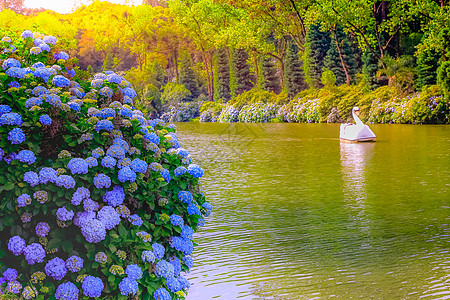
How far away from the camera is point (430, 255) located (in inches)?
210

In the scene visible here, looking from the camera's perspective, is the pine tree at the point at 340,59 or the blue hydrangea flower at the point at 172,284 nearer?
the blue hydrangea flower at the point at 172,284

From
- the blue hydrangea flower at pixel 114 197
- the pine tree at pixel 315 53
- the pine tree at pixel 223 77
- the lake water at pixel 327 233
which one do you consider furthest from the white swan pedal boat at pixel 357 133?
the pine tree at pixel 223 77

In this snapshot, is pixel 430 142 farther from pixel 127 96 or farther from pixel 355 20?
pixel 355 20

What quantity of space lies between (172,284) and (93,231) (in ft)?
2.14

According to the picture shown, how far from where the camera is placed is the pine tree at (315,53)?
42.6 metres

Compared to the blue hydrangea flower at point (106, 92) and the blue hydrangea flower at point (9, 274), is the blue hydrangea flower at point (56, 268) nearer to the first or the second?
the blue hydrangea flower at point (9, 274)

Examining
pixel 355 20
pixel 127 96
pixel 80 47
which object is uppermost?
pixel 80 47

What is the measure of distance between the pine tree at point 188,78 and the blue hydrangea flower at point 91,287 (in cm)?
6761

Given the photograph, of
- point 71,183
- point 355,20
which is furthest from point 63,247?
point 355,20

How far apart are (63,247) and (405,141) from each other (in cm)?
1688

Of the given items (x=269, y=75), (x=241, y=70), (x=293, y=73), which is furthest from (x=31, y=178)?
(x=241, y=70)

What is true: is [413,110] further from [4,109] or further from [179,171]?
[4,109]

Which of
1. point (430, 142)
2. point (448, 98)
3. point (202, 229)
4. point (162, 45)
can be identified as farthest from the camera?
point (162, 45)

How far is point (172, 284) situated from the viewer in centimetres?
344
